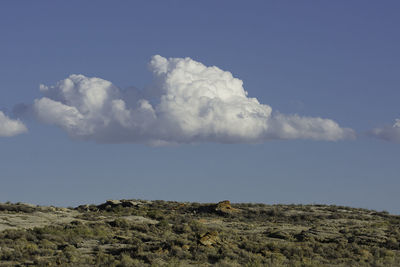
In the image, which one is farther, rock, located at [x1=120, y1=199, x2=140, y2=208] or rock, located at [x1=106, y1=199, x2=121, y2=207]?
rock, located at [x1=106, y1=199, x2=121, y2=207]

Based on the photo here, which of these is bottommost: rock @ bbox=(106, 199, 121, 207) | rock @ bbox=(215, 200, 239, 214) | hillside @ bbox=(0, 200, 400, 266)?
hillside @ bbox=(0, 200, 400, 266)

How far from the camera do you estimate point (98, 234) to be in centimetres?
4053

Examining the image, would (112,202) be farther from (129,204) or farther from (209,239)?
(209,239)

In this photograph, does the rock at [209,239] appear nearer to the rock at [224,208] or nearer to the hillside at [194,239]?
the hillside at [194,239]

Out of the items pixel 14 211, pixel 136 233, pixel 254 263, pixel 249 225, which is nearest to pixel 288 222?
pixel 249 225

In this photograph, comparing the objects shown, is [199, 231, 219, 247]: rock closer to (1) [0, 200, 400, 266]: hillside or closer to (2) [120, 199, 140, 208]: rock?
(1) [0, 200, 400, 266]: hillside

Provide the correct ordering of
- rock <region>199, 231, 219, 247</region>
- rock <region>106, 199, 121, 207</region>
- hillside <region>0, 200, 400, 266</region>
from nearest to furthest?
hillside <region>0, 200, 400, 266</region>, rock <region>199, 231, 219, 247</region>, rock <region>106, 199, 121, 207</region>

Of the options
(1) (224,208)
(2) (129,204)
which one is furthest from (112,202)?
(1) (224,208)

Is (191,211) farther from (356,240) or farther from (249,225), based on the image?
(356,240)

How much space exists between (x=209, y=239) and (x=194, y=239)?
149cm

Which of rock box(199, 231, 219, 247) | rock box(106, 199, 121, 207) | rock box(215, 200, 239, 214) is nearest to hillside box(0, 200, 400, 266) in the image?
rock box(199, 231, 219, 247)

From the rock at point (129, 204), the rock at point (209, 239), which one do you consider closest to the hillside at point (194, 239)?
the rock at point (209, 239)

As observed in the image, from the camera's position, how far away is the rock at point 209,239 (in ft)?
120

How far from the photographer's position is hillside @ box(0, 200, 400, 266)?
3316cm
